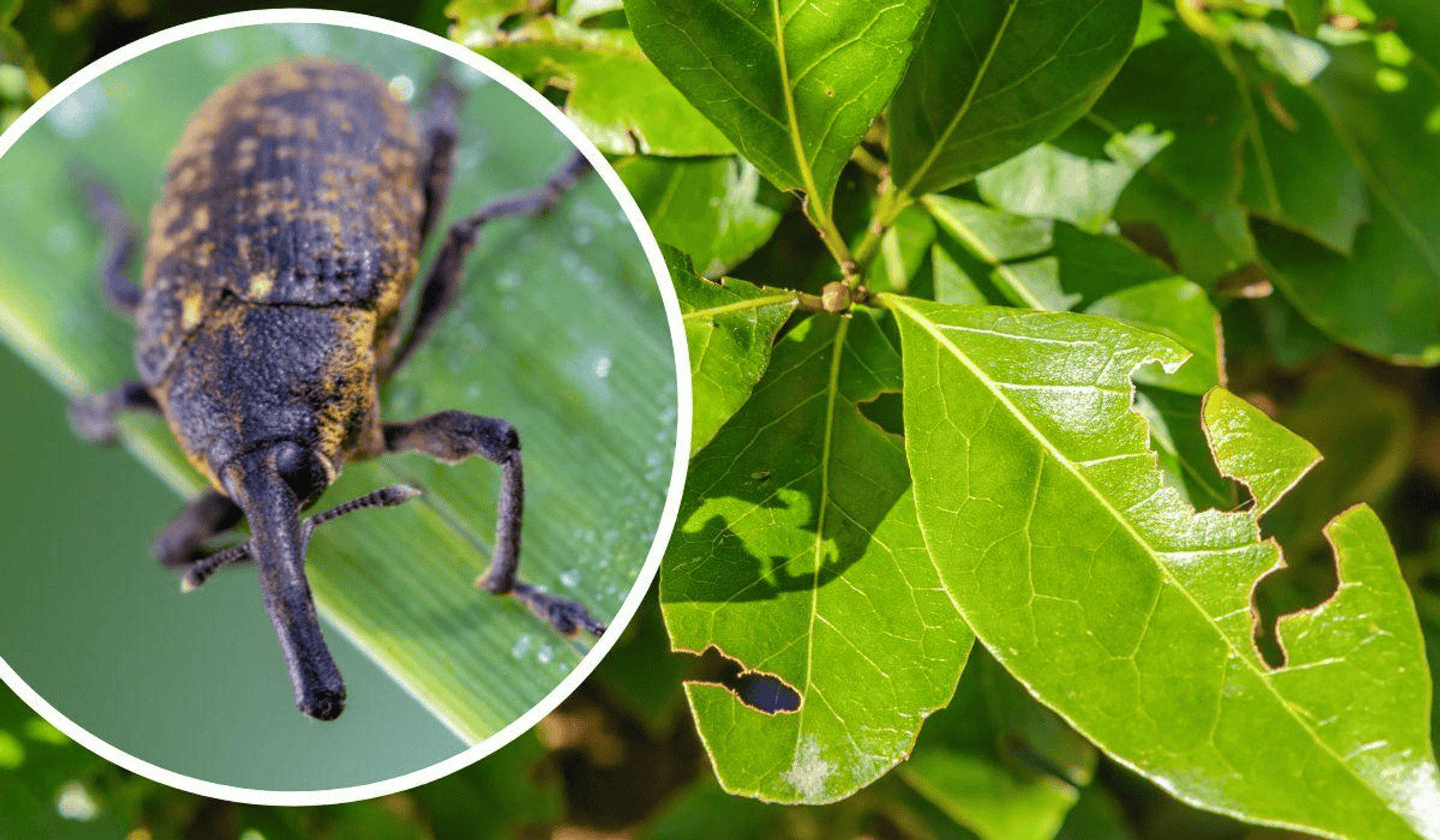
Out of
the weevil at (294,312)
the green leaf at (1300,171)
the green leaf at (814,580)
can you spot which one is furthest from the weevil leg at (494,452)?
the green leaf at (1300,171)

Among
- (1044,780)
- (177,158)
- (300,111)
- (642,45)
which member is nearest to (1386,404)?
(1044,780)

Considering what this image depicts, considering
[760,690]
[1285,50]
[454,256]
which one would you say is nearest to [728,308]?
[760,690]

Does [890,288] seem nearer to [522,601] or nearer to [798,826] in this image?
[522,601]

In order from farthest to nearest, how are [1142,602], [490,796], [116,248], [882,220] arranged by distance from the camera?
[490,796]
[116,248]
[882,220]
[1142,602]

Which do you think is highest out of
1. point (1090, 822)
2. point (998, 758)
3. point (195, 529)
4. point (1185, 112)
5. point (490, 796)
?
point (1185, 112)

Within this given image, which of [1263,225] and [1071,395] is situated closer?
[1071,395]

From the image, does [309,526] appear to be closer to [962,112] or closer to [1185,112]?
[962,112]

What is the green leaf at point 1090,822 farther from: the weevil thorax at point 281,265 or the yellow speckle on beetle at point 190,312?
the yellow speckle on beetle at point 190,312
